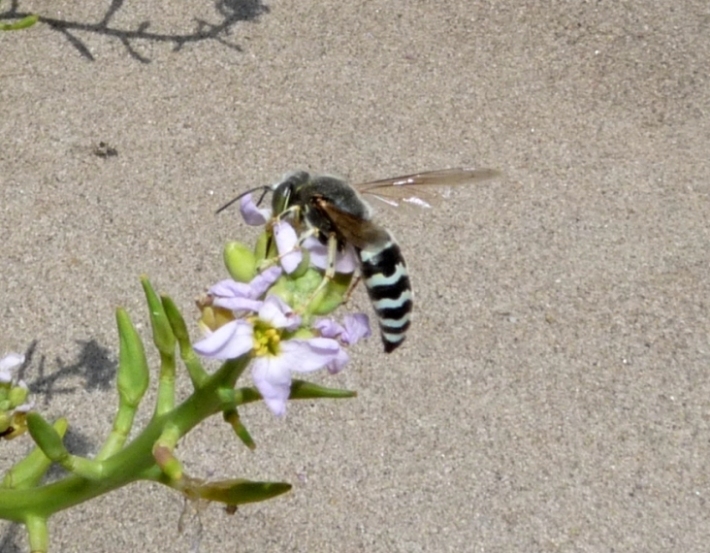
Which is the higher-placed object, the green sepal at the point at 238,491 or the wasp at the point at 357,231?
the wasp at the point at 357,231

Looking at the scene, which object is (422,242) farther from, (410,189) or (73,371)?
(410,189)

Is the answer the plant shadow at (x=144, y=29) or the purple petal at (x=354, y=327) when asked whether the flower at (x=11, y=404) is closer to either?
the purple petal at (x=354, y=327)

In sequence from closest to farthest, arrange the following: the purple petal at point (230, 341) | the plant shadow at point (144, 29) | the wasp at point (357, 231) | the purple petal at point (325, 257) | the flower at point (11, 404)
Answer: the purple petal at point (230, 341) < the purple petal at point (325, 257) < the wasp at point (357, 231) < the flower at point (11, 404) < the plant shadow at point (144, 29)

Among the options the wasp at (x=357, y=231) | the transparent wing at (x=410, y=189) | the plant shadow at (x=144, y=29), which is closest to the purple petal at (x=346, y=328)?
the wasp at (x=357, y=231)

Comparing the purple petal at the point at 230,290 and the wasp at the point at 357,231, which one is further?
the wasp at the point at 357,231

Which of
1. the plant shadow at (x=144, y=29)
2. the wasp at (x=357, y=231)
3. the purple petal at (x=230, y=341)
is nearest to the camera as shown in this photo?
the purple petal at (x=230, y=341)

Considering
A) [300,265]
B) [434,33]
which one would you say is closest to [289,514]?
[300,265]

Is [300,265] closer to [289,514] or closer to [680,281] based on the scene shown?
[289,514]

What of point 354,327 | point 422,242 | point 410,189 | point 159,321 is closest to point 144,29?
point 422,242
